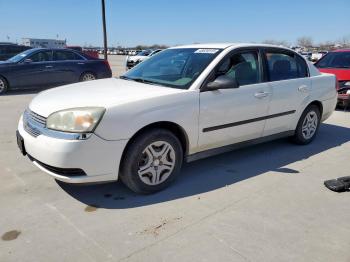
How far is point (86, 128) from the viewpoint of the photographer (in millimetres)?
2969

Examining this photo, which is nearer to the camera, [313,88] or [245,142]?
[245,142]

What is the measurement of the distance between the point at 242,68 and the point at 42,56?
27.2ft

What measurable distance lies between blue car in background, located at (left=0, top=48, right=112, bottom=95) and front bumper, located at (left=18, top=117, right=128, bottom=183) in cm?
785

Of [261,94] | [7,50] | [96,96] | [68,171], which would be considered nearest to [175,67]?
[261,94]

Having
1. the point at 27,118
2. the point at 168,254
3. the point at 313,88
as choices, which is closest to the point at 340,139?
the point at 313,88

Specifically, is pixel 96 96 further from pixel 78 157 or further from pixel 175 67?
pixel 175 67

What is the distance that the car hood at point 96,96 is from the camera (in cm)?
317

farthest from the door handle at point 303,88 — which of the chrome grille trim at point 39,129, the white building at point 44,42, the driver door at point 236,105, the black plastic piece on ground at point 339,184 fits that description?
the white building at point 44,42

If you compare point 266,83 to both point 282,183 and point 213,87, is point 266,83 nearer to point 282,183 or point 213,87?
point 213,87

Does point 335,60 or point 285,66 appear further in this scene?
point 335,60

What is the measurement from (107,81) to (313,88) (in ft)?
10.3

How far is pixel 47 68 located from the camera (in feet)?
34.7

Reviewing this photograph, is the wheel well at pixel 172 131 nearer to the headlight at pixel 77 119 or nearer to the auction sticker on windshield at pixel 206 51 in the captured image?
the headlight at pixel 77 119

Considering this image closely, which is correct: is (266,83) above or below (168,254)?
above
